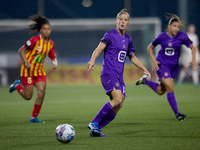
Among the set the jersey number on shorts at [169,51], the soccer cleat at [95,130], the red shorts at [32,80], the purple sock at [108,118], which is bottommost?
the soccer cleat at [95,130]

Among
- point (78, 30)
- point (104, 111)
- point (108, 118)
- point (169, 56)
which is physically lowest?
point (108, 118)

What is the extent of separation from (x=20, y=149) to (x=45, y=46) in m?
3.35

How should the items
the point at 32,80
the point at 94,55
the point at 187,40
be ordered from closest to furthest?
the point at 94,55, the point at 32,80, the point at 187,40

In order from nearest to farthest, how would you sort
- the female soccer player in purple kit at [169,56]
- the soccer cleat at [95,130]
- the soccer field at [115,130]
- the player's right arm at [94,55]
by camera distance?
the soccer field at [115,130] < the player's right arm at [94,55] < the soccer cleat at [95,130] < the female soccer player in purple kit at [169,56]

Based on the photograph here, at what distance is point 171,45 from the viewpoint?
749 centimetres

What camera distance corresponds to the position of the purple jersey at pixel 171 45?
7.48 metres

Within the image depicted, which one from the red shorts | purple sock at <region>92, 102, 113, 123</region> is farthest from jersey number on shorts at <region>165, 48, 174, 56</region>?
purple sock at <region>92, 102, 113, 123</region>

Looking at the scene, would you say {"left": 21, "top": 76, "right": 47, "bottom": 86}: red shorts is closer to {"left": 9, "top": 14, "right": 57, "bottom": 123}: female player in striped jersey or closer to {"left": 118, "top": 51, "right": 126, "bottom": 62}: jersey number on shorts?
{"left": 9, "top": 14, "right": 57, "bottom": 123}: female player in striped jersey

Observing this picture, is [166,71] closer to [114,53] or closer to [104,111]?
[114,53]

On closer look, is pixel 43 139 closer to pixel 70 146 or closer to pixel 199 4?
pixel 70 146

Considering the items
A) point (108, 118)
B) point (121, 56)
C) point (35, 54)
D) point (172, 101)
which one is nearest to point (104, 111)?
point (108, 118)

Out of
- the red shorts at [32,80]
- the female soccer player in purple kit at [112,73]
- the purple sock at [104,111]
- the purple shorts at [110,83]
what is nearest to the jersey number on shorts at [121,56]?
the female soccer player in purple kit at [112,73]

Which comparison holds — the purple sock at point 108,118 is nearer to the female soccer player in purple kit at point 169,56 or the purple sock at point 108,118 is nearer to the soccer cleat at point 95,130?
the soccer cleat at point 95,130

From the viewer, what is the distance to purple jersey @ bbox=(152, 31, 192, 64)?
748cm
